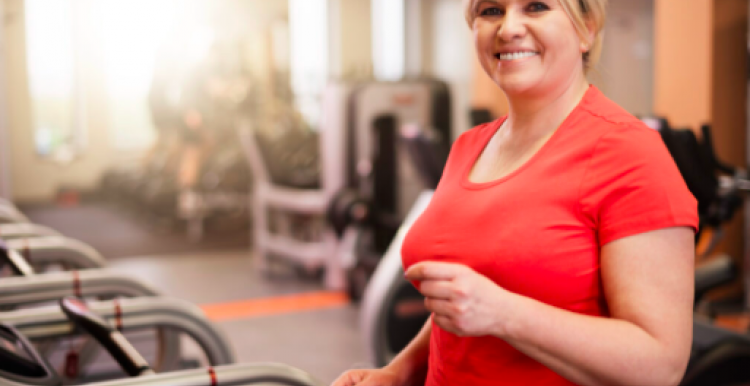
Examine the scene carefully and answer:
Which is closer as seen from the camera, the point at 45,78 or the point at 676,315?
the point at 676,315

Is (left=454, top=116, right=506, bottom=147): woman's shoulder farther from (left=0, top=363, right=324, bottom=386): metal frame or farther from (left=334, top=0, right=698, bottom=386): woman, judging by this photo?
(left=0, top=363, right=324, bottom=386): metal frame

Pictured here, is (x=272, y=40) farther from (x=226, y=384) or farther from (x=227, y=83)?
(x=226, y=384)

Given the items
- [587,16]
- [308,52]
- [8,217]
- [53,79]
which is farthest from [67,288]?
[53,79]

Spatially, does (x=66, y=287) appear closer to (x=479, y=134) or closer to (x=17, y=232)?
(x=17, y=232)

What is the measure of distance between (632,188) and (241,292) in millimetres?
4316

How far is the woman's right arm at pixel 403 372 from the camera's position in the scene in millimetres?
1087

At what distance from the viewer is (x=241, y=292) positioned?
482 centimetres

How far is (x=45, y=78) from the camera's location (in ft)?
29.5

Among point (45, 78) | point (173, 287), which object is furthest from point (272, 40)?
point (173, 287)

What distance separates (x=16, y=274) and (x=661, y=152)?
184 cm

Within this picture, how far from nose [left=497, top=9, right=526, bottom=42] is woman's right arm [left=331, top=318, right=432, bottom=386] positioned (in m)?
0.49

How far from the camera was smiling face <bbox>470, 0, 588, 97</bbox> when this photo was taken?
33.7 inches

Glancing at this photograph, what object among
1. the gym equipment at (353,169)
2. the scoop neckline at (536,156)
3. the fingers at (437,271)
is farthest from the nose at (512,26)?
the gym equipment at (353,169)

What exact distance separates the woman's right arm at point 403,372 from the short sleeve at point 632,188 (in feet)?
1.38
